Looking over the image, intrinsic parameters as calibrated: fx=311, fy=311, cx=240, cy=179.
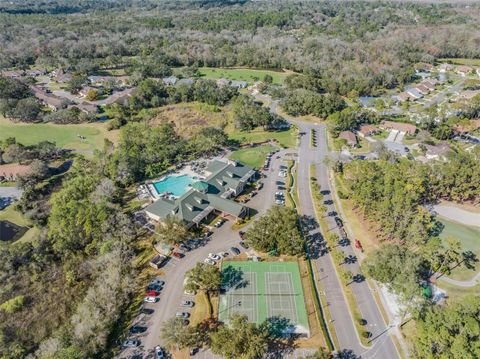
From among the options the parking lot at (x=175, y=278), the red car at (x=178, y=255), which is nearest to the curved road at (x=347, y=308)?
the parking lot at (x=175, y=278)

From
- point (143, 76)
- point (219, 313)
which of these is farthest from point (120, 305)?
point (143, 76)

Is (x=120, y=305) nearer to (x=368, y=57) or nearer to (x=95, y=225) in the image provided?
(x=95, y=225)

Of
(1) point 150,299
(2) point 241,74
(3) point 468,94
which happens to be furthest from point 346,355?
(2) point 241,74

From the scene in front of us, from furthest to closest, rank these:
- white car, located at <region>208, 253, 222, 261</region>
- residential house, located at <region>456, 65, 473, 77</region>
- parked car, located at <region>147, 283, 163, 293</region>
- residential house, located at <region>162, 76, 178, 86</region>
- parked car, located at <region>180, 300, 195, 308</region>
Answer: residential house, located at <region>456, 65, 473, 77</region>, residential house, located at <region>162, 76, 178, 86</region>, white car, located at <region>208, 253, 222, 261</region>, parked car, located at <region>147, 283, 163, 293</region>, parked car, located at <region>180, 300, 195, 308</region>

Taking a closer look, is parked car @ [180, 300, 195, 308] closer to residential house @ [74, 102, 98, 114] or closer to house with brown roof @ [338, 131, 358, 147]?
house with brown roof @ [338, 131, 358, 147]

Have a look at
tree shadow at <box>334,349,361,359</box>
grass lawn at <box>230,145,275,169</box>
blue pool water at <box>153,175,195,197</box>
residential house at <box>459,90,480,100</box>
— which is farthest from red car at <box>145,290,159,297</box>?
residential house at <box>459,90,480,100</box>

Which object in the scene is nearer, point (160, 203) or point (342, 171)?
point (160, 203)

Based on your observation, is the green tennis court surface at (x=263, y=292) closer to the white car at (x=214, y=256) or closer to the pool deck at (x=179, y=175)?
the white car at (x=214, y=256)
